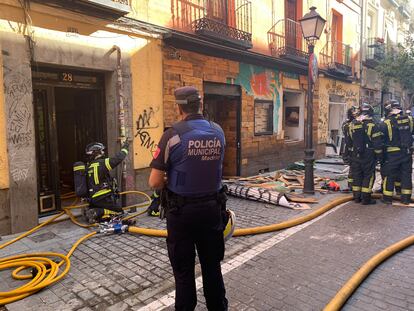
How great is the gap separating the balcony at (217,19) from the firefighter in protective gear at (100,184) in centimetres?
377

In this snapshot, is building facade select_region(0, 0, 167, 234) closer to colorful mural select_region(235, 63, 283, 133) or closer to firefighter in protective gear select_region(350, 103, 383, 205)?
colorful mural select_region(235, 63, 283, 133)

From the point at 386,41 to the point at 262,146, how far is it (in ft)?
48.1

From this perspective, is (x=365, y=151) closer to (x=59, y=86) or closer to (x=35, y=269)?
(x=59, y=86)

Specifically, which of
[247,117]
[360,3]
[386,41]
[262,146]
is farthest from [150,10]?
[386,41]

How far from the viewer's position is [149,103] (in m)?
7.23

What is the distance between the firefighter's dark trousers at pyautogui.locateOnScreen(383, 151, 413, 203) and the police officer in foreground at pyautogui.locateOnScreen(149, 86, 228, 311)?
5.76 metres

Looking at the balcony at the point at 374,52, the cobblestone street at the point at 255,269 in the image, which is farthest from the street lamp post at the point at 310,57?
the balcony at the point at 374,52

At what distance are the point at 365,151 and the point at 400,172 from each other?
3.12 ft

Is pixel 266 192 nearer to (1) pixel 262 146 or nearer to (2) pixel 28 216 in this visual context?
(1) pixel 262 146

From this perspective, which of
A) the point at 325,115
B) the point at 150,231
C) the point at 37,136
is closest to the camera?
the point at 150,231

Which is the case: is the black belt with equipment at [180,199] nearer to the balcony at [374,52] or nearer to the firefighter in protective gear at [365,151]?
the firefighter in protective gear at [365,151]

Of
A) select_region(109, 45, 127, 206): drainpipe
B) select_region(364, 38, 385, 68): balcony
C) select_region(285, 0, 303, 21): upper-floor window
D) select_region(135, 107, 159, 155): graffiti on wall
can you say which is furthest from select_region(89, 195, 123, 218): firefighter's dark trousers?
select_region(364, 38, 385, 68): balcony

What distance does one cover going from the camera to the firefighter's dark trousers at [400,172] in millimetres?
7195

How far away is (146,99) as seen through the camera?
7.16 meters
